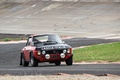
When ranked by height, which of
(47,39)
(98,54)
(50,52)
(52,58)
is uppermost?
(47,39)

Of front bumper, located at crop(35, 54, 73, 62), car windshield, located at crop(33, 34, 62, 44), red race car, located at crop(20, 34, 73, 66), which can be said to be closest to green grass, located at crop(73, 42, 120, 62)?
car windshield, located at crop(33, 34, 62, 44)

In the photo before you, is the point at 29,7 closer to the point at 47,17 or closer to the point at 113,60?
the point at 47,17

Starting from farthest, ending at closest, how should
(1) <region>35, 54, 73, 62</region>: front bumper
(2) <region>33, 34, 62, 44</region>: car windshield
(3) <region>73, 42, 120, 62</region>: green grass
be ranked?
(3) <region>73, 42, 120, 62</region>: green grass < (2) <region>33, 34, 62, 44</region>: car windshield < (1) <region>35, 54, 73, 62</region>: front bumper

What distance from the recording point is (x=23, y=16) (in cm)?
7256

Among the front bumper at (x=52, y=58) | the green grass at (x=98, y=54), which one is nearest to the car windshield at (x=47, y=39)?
the front bumper at (x=52, y=58)

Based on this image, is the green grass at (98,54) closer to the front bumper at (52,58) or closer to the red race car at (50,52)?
the red race car at (50,52)

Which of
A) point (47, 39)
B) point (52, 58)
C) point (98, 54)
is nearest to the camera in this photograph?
point (52, 58)

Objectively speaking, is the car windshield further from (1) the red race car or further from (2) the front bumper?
(2) the front bumper

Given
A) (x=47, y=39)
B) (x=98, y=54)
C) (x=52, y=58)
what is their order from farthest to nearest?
(x=98, y=54), (x=47, y=39), (x=52, y=58)

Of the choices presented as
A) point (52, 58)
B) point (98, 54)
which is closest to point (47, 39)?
point (52, 58)

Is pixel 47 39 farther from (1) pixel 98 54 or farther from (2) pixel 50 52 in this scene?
(1) pixel 98 54

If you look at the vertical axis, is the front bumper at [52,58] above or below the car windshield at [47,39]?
below

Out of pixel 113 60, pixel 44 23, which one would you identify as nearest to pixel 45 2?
pixel 44 23

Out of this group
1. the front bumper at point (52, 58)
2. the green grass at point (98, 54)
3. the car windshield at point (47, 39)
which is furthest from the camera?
the green grass at point (98, 54)
